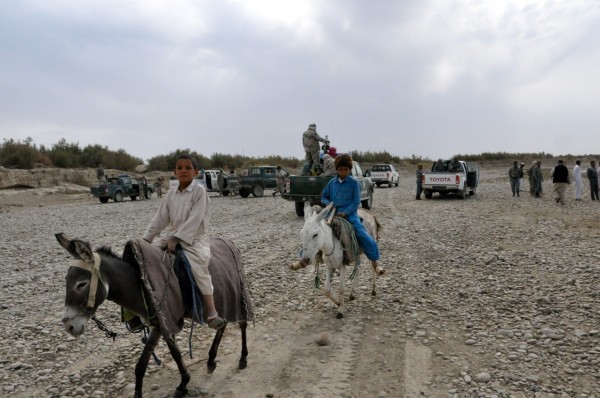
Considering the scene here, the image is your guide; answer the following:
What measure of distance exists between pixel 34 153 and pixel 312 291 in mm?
40795

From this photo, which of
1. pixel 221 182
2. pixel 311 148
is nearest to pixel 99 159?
pixel 221 182

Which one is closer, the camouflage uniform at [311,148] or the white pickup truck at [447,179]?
the camouflage uniform at [311,148]

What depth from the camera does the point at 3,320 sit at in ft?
21.5

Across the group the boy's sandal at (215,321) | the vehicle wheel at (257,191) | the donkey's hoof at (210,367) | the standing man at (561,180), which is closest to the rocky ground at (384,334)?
the donkey's hoof at (210,367)

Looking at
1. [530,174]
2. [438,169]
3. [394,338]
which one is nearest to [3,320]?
[394,338]

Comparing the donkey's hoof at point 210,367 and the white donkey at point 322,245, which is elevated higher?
the white donkey at point 322,245

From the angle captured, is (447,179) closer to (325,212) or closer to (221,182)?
(221,182)

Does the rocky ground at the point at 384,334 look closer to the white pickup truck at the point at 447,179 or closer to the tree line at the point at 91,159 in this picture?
the white pickup truck at the point at 447,179

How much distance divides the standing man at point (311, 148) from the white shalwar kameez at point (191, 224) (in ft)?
34.9

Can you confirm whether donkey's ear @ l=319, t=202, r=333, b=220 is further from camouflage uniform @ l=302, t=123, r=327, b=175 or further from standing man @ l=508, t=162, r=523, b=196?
standing man @ l=508, t=162, r=523, b=196

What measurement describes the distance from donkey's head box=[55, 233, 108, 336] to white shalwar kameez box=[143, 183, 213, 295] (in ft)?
2.59

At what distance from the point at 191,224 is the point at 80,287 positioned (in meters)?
1.06

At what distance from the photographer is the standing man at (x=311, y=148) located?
1498 centimetres

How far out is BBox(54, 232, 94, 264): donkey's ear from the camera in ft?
10.8
